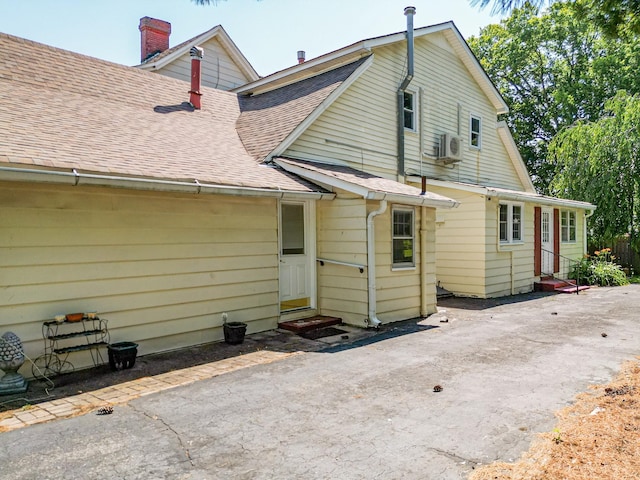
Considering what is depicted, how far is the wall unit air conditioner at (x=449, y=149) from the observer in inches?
520

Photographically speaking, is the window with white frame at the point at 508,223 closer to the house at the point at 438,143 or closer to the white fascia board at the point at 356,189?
the house at the point at 438,143

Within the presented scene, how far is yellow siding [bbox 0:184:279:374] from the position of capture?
5594 mm

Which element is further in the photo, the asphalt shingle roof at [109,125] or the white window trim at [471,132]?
the white window trim at [471,132]

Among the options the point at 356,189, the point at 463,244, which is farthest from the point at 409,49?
the point at 356,189

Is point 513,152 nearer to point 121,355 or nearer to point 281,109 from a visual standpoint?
point 281,109

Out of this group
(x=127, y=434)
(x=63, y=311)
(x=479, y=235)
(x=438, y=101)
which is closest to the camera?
(x=127, y=434)

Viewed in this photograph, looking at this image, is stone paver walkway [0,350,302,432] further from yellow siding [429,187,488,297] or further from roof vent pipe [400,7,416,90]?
roof vent pipe [400,7,416,90]

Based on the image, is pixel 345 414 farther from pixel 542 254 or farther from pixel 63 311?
pixel 542 254

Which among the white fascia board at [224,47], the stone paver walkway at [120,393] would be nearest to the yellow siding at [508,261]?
the stone paver walkway at [120,393]

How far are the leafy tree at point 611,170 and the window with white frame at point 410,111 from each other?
9.40 meters

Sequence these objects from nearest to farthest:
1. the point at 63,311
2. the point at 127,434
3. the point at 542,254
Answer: the point at 127,434, the point at 63,311, the point at 542,254

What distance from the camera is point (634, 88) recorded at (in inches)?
1012

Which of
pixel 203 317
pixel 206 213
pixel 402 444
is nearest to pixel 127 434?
pixel 402 444

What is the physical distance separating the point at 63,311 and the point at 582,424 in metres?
5.88
